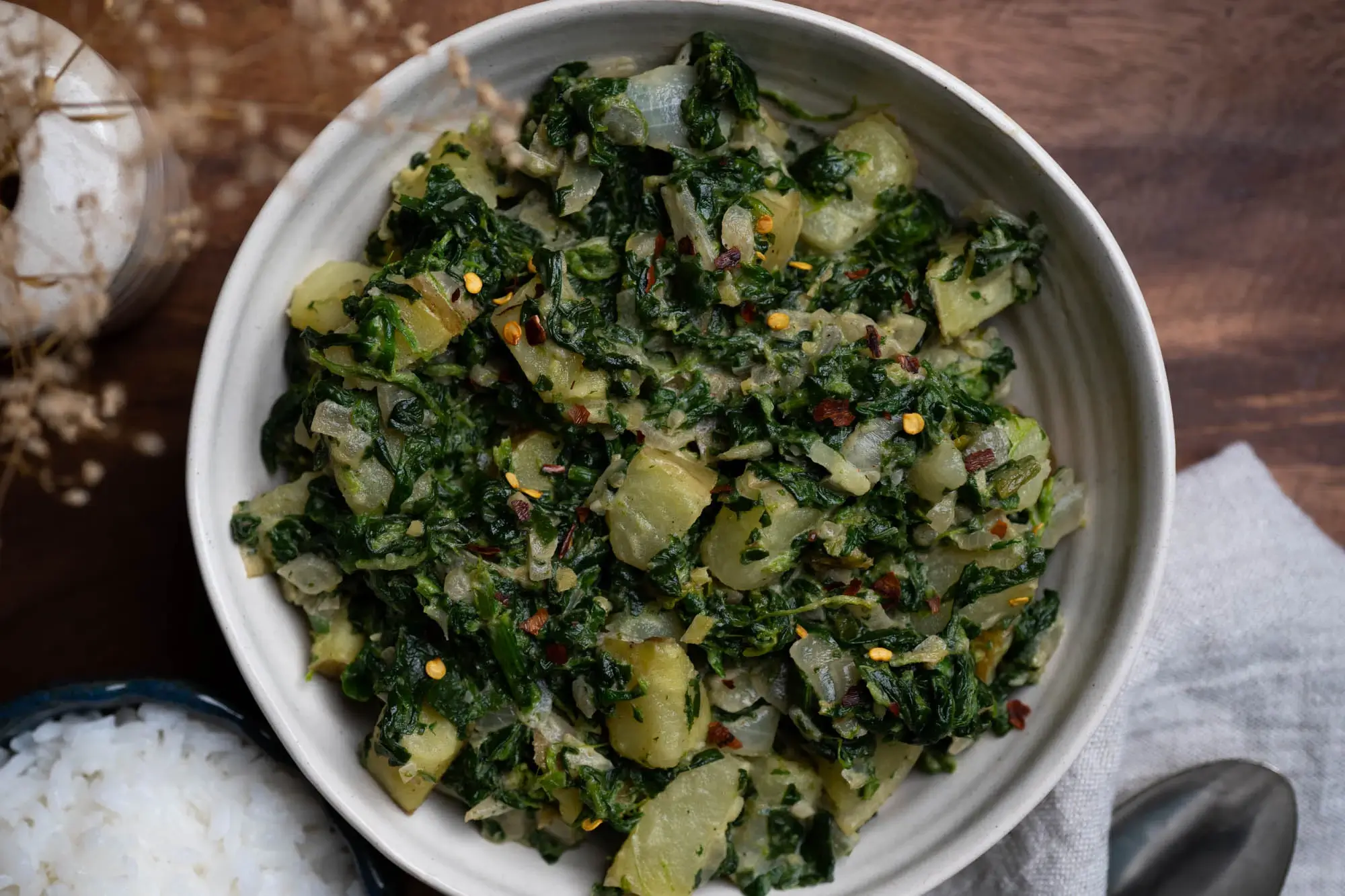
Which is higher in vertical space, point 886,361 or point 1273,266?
point 886,361

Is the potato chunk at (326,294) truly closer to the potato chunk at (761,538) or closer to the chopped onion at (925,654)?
the potato chunk at (761,538)

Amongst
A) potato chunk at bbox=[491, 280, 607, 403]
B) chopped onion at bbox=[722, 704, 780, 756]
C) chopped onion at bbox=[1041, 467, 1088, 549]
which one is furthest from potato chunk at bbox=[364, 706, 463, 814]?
chopped onion at bbox=[1041, 467, 1088, 549]

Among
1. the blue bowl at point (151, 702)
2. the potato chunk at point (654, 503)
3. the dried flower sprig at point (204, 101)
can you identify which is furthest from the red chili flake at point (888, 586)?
the dried flower sprig at point (204, 101)

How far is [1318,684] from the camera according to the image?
386 centimetres

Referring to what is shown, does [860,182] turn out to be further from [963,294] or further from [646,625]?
[646,625]

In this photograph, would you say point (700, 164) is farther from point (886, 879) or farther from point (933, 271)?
point (886, 879)

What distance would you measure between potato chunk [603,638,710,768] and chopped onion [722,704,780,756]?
0.51ft

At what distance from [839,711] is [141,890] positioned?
2.05 meters

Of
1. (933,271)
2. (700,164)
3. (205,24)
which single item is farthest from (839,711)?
(205,24)

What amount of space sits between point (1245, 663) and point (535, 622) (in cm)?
264

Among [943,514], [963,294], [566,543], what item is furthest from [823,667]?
[963,294]

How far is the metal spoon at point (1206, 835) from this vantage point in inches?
150

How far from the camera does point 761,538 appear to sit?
2664mm

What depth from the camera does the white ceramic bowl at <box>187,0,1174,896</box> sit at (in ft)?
9.14
